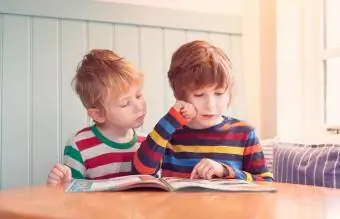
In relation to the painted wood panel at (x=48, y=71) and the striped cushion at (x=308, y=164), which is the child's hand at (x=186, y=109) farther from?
the painted wood panel at (x=48, y=71)

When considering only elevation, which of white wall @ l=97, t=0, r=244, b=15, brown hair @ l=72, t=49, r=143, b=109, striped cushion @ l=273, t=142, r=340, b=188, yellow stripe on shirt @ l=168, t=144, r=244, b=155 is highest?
white wall @ l=97, t=0, r=244, b=15

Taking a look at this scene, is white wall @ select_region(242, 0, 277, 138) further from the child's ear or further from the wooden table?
the wooden table

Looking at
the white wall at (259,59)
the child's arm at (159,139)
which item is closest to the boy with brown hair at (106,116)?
the child's arm at (159,139)

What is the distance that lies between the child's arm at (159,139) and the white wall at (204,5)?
2.59 feet

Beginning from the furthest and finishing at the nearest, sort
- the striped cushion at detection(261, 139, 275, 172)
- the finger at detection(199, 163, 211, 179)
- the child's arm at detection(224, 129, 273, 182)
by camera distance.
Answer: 1. the striped cushion at detection(261, 139, 275, 172)
2. the child's arm at detection(224, 129, 273, 182)
3. the finger at detection(199, 163, 211, 179)

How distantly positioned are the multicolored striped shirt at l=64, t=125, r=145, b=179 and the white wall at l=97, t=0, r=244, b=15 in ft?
2.37

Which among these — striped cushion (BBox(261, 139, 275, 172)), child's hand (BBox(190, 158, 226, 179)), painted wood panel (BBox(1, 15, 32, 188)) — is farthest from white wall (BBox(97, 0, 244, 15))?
child's hand (BBox(190, 158, 226, 179))

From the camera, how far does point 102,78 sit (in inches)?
47.3

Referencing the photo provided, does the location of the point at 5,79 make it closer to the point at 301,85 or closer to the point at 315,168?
the point at 315,168

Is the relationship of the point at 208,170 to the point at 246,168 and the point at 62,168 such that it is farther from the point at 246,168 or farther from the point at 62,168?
the point at 62,168

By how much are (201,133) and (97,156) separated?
265 mm

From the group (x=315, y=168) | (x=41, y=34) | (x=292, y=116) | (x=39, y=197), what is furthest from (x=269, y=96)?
(x=39, y=197)

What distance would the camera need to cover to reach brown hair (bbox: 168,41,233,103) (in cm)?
113

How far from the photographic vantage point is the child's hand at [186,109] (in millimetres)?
1137
